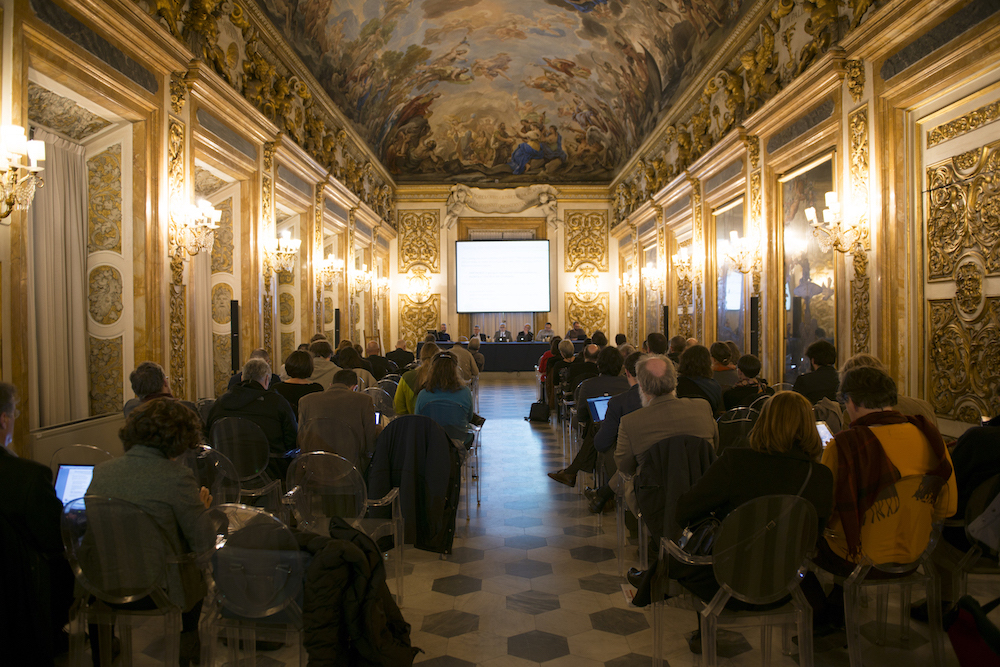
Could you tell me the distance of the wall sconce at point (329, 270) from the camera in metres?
13.2

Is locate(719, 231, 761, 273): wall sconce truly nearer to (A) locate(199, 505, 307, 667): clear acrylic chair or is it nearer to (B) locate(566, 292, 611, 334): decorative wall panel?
(A) locate(199, 505, 307, 667): clear acrylic chair

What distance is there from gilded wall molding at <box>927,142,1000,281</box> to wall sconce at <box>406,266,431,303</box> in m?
17.3

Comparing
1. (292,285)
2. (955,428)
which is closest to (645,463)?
(955,428)

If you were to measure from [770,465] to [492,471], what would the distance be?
5.11m

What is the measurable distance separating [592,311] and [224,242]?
1444 centimetres

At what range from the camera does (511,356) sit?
19.3 m

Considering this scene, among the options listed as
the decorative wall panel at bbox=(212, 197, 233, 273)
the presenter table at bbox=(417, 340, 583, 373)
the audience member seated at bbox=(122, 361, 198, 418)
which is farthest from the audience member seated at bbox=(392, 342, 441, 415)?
the presenter table at bbox=(417, 340, 583, 373)

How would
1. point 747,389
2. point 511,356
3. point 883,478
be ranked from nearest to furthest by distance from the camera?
point 883,478 < point 747,389 < point 511,356

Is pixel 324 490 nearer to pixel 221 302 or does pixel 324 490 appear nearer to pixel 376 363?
pixel 376 363

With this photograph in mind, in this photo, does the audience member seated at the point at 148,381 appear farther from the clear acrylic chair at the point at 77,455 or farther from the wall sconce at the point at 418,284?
the wall sconce at the point at 418,284

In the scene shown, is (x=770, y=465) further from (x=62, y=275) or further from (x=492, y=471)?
(x=62, y=275)

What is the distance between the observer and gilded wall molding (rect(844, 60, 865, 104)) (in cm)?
687

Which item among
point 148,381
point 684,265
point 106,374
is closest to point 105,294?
point 106,374

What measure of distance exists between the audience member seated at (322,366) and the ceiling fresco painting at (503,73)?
227 inches
